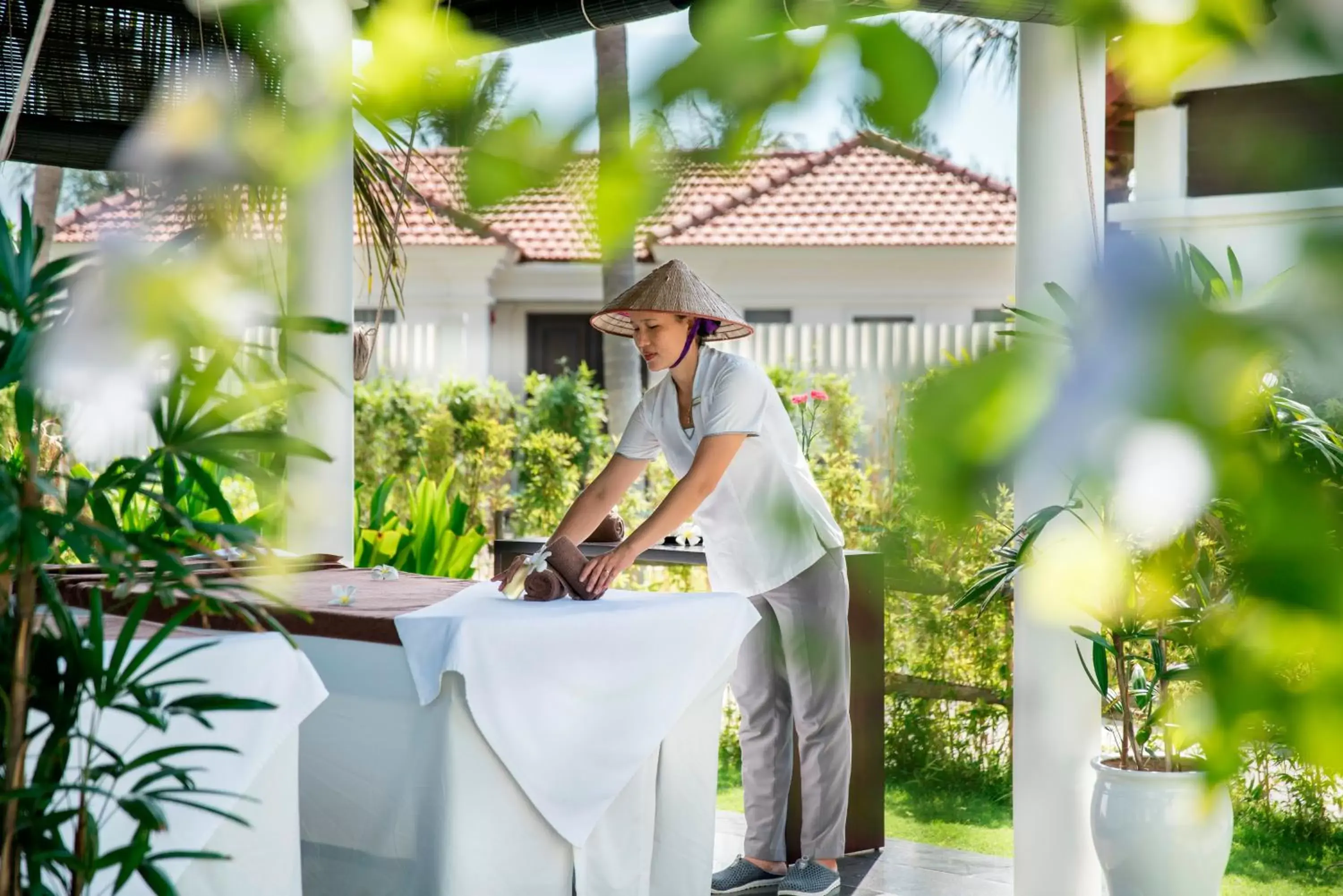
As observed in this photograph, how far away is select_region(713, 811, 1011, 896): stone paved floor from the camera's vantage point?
365 cm

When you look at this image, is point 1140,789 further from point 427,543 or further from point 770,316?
point 770,316

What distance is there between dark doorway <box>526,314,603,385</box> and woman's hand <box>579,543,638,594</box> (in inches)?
369

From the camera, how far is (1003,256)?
6.05 metres

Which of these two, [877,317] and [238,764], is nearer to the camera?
[238,764]

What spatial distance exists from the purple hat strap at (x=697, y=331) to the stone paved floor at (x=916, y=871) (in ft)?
5.08

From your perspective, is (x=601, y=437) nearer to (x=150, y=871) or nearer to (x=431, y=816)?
(x=431, y=816)

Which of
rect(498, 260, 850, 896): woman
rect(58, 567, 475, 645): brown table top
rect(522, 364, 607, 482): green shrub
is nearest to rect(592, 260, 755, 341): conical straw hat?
rect(498, 260, 850, 896): woman

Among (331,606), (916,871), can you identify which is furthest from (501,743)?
(916,871)

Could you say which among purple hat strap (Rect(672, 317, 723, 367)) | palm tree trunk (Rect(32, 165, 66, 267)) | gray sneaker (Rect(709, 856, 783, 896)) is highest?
palm tree trunk (Rect(32, 165, 66, 267))

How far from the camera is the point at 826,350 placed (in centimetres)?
806

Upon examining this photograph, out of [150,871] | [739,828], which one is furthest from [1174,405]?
[739,828]

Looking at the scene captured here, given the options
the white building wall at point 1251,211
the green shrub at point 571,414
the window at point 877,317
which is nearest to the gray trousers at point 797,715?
the white building wall at point 1251,211

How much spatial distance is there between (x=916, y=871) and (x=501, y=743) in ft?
6.18

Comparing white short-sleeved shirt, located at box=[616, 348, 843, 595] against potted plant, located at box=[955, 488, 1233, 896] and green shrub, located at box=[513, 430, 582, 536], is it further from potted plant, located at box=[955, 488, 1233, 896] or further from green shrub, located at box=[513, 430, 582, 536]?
green shrub, located at box=[513, 430, 582, 536]
